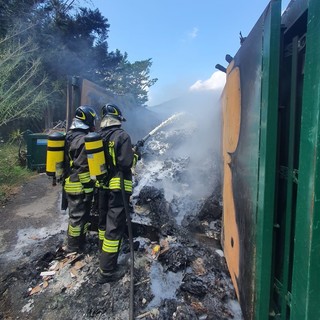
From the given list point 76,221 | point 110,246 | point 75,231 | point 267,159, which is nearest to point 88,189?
point 76,221

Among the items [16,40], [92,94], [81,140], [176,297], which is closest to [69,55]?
[16,40]

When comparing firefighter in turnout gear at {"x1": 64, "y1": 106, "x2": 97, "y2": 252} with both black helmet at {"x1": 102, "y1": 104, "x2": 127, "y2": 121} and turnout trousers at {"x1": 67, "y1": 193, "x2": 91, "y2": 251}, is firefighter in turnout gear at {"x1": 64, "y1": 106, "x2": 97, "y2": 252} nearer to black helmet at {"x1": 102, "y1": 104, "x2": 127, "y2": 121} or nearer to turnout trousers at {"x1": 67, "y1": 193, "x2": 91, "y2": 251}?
turnout trousers at {"x1": 67, "y1": 193, "x2": 91, "y2": 251}

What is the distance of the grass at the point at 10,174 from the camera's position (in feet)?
22.6

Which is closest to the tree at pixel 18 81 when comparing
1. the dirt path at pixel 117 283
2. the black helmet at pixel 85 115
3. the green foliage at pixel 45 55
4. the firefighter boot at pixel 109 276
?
the green foliage at pixel 45 55

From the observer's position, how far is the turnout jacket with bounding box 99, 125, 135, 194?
10.3ft

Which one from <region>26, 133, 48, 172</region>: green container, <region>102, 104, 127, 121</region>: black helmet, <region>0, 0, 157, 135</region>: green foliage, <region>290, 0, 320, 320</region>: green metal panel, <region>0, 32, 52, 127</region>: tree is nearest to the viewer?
<region>290, 0, 320, 320</region>: green metal panel

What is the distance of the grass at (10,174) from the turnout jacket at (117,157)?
422 cm

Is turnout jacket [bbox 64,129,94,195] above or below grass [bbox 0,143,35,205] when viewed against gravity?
above

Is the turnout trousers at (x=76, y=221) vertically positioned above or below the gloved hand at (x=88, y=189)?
below

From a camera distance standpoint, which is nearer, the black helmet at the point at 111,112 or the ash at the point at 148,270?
the ash at the point at 148,270

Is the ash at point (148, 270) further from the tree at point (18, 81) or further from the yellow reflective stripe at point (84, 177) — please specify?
the tree at point (18, 81)

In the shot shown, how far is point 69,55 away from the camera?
15.5 m

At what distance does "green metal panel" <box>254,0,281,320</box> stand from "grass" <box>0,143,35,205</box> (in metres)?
6.09

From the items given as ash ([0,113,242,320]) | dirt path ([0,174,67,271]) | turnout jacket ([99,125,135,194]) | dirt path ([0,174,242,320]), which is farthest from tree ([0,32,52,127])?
turnout jacket ([99,125,135,194])
